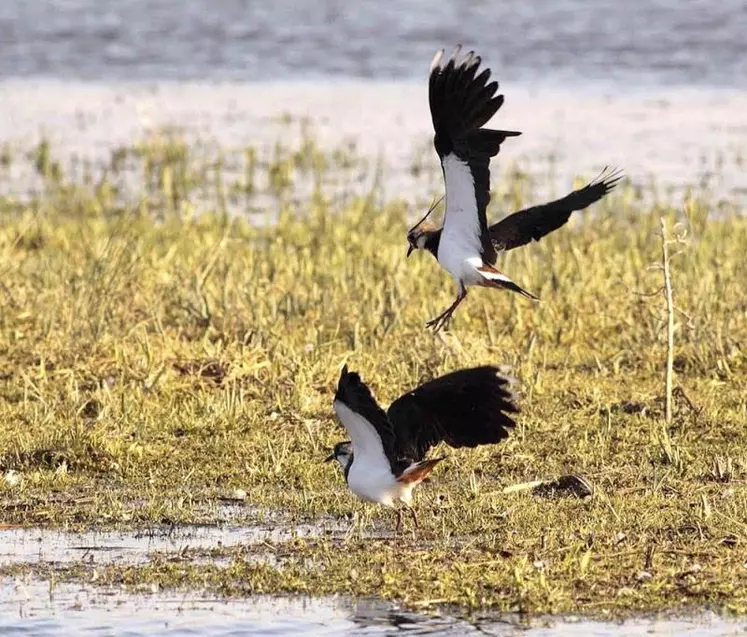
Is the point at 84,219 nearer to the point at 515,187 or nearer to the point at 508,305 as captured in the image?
the point at 515,187

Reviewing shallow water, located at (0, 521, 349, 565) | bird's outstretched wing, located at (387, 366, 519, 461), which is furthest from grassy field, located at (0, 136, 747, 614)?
bird's outstretched wing, located at (387, 366, 519, 461)

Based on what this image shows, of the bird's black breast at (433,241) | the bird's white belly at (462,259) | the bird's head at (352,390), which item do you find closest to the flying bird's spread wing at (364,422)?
the bird's head at (352,390)

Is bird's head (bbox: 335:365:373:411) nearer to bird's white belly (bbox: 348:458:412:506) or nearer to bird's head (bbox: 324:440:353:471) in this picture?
bird's white belly (bbox: 348:458:412:506)

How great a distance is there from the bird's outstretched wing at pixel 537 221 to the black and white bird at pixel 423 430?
1.43m

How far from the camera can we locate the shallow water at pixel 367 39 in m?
18.9

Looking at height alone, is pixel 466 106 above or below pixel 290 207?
above

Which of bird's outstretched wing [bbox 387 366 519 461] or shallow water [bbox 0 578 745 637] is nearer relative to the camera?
shallow water [bbox 0 578 745 637]

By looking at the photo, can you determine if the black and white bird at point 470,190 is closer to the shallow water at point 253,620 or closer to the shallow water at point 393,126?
the shallow water at point 253,620

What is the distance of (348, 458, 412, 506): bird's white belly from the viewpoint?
545 centimetres

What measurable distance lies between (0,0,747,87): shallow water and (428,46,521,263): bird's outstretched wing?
39.2 feet

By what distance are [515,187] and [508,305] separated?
3375mm

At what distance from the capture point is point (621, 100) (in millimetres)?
16766

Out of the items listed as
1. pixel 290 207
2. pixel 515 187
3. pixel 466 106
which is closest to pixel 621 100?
pixel 515 187

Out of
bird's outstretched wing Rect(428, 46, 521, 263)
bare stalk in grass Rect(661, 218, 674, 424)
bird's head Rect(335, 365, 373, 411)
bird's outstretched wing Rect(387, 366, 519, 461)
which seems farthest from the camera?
bare stalk in grass Rect(661, 218, 674, 424)
